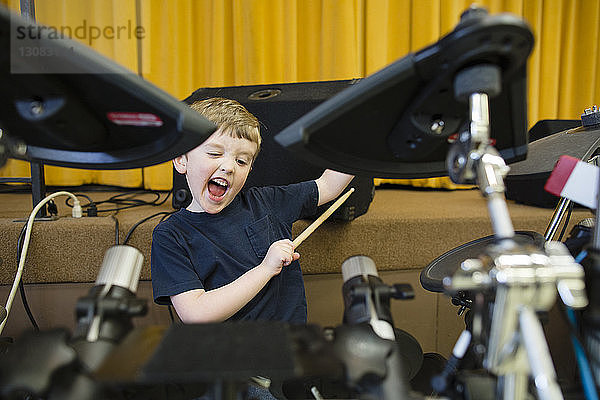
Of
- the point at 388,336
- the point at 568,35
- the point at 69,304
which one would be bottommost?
the point at 69,304

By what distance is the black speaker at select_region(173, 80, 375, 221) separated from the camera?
3.69ft

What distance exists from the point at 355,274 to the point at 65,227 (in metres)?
0.89

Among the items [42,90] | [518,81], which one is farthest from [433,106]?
[42,90]

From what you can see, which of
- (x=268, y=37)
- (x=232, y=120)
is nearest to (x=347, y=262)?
(x=232, y=120)

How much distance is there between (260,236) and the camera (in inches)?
36.4

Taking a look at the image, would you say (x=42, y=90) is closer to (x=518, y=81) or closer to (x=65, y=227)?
(x=518, y=81)

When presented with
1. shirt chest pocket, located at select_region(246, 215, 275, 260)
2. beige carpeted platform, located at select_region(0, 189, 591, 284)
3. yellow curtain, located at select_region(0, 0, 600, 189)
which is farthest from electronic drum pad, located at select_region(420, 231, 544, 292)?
yellow curtain, located at select_region(0, 0, 600, 189)

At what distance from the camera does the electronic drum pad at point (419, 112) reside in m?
0.36

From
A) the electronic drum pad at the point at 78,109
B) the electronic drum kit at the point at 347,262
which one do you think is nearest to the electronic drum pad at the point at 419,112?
the electronic drum kit at the point at 347,262

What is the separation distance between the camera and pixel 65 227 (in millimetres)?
1085

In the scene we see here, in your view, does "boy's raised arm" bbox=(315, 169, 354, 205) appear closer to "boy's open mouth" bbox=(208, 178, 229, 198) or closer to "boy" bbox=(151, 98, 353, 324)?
"boy" bbox=(151, 98, 353, 324)

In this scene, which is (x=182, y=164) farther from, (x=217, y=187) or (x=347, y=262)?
(x=347, y=262)

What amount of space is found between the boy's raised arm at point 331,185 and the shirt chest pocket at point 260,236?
144 millimetres

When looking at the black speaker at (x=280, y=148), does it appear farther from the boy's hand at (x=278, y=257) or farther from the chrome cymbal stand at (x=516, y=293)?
the chrome cymbal stand at (x=516, y=293)
